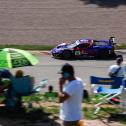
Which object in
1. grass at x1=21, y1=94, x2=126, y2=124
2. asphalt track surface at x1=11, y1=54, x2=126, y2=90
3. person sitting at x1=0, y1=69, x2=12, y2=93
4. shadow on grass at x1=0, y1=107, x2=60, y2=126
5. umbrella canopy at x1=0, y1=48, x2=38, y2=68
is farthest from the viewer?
asphalt track surface at x1=11, y1=54, x2=126, y2=90

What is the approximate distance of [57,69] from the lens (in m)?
26.0

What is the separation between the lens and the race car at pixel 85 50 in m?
31.6

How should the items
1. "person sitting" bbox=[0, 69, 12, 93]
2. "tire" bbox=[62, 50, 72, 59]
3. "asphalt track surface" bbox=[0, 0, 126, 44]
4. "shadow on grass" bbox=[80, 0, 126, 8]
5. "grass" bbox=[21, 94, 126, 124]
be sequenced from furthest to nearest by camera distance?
"shadow on grass" bbox=[80, 0, 126, 8] → "asphalt track surface" bbox=[0, 0, 126, 44] → "tire" bbox=[62, 50, 72, 59] → "person sitting" bbox=[0, 69, 12, 93] → "grass" bbox=[21, 94, 126, 124]

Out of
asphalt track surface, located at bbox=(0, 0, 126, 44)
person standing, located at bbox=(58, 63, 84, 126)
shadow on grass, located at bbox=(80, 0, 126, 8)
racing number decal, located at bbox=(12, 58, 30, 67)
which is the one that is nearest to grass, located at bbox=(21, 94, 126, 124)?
racing number decal, located at bbox=(12, 58, 30, 67)

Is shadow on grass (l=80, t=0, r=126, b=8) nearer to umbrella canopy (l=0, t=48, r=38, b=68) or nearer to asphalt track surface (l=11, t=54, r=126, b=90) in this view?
asphalt track surface (l=11, t=54, r=126, b=90)

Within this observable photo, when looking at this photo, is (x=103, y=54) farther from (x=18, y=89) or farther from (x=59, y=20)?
(x=18, y=89)

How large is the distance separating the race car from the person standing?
849 inches

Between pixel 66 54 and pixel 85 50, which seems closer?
pixel 66 54

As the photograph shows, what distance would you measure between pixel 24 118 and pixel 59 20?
108 feet

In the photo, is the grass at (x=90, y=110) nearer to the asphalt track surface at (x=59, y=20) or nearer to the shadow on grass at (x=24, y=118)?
the shadow on grass at (x=24, y=118)

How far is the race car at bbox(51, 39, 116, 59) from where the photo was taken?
1243 inches

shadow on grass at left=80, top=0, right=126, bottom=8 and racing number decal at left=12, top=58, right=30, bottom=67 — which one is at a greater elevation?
shadow on grass at left=80, top=0, right=126, bottom=8

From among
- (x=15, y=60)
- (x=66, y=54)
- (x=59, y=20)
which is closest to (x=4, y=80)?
(x=15, y=60)

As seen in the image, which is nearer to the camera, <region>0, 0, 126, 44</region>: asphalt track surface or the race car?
the race car
